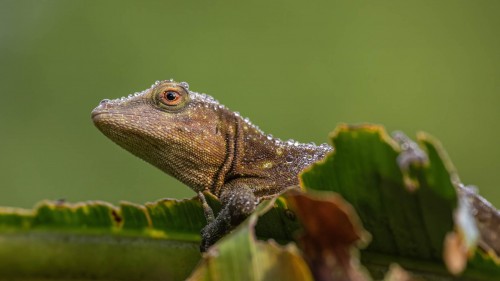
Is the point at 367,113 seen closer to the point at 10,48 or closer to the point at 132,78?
the point at 132,78

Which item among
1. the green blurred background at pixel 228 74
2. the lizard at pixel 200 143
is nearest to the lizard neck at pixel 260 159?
the lizard at pixel 200 143

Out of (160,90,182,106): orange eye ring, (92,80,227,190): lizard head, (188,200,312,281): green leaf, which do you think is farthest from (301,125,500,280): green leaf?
(160,90,182,106): orange eye ring

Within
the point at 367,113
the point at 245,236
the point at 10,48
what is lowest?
the point at 245,236

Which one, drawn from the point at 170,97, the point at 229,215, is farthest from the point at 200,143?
the point at 229,215

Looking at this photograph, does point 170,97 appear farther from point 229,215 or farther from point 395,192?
point 395,192

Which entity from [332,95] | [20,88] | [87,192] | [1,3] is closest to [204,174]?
[87,192]

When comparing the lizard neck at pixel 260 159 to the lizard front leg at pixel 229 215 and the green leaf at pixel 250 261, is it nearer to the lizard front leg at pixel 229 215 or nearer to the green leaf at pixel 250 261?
the lizard front leg at pixel 229 215

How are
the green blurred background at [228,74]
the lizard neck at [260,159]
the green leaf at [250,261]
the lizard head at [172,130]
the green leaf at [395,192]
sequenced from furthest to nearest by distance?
the green blurred background at [228,74] → the lizard head at [172,130] → the lizard neck at [260,159] → the green leaf at [395,192] → the green leaf at [250,261]

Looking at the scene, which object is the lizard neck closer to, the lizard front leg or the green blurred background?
the lizard front leg
